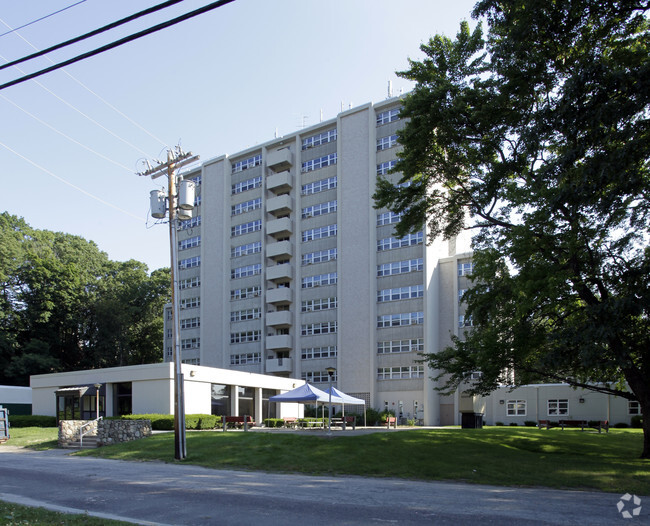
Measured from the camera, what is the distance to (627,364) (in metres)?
16.3

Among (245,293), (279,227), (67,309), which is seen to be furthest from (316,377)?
(67,309)

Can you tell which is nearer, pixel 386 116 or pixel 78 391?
pixel 78 391

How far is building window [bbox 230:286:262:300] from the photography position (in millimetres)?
63566

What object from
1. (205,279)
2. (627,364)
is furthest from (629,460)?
(205,279)

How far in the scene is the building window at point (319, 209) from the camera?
60041 mm

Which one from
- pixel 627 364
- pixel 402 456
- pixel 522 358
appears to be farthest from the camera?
pixel 522 358

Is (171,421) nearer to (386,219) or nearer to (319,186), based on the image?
(386,219)

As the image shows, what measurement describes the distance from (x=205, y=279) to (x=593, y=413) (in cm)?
4380

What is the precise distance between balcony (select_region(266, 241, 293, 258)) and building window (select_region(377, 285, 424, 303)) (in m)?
12.2

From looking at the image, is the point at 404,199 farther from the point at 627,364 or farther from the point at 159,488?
the point at 159,488

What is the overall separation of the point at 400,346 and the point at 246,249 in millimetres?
22337

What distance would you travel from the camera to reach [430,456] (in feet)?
60.1

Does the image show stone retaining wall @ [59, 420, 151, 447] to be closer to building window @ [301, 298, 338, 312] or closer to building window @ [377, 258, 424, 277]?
building window @ [377, 258, 424, 277]

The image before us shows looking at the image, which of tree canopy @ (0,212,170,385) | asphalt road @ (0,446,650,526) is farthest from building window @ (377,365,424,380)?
asphalt road @ (0,446,650,526)
